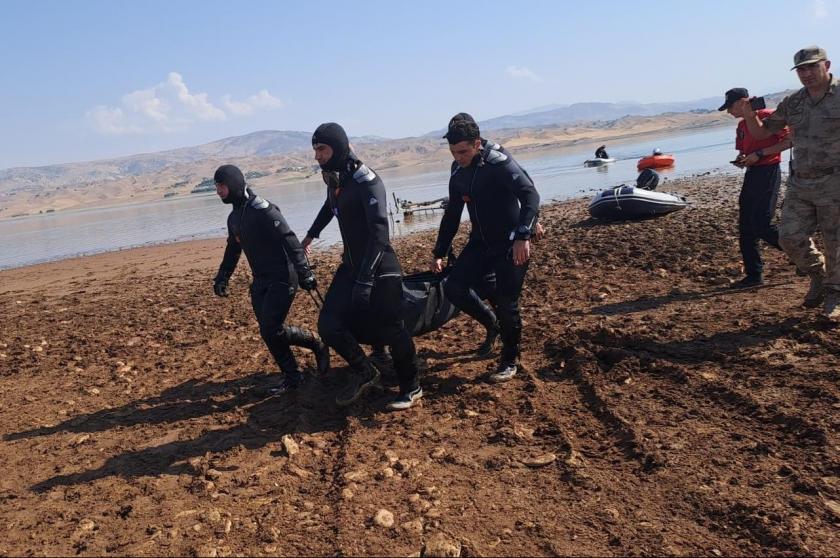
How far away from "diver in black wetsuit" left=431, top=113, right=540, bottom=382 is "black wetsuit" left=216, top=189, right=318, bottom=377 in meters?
1.47

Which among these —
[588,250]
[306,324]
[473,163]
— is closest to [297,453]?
[473,163]

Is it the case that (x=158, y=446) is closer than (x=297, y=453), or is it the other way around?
(x=297, y=453)

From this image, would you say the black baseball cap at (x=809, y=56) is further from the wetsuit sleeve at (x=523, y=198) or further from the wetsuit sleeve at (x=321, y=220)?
the wetsuit sleeve at (x=321, y=220)

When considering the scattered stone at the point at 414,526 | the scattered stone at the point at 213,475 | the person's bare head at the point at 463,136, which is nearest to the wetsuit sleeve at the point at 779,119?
the person's bare head at the point at 463,136

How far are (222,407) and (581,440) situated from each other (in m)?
3.31

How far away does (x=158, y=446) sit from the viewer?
5.39 m

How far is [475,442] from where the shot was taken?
475 centimetres

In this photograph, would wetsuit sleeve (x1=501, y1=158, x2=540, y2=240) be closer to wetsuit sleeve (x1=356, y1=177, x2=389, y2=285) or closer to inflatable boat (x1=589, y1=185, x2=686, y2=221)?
wetsuit sleeve (x1=356, y1=177, x2=389, y2=285)

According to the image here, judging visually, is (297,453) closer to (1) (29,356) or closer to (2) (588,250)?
(1) (29,356)

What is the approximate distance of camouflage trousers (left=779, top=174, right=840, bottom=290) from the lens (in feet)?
20.1

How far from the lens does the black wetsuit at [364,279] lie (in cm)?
519

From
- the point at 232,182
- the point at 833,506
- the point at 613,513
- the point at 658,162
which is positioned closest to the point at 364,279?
the point at 232,182

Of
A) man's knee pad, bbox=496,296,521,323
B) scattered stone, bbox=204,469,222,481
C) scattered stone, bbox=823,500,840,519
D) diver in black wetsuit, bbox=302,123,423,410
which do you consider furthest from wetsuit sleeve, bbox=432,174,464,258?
scattered stone, bbox=823,500,840,519

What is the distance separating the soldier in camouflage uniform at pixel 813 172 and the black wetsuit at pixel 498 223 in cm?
260
